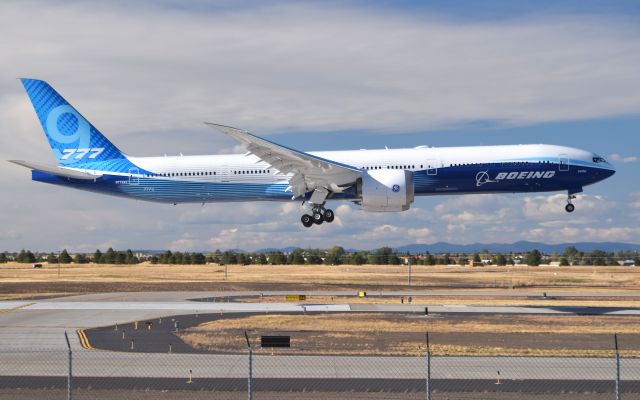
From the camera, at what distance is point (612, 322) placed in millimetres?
35875

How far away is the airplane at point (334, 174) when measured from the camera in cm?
4847

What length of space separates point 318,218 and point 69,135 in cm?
2079

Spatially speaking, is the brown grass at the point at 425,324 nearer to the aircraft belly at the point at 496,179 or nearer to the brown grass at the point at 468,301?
the brown grass at the point at 468,301

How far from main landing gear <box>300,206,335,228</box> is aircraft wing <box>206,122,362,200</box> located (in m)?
1.47

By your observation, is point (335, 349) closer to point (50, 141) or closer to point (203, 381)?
point (203, 381)

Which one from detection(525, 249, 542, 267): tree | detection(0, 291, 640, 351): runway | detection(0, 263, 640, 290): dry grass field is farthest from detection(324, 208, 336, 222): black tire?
detection(525, 249, 542, 267): tree

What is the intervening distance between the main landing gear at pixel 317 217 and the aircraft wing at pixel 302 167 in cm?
147

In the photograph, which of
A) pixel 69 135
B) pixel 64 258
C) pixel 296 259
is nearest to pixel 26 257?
pixel 64 258

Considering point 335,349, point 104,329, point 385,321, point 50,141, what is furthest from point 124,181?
point 335,349

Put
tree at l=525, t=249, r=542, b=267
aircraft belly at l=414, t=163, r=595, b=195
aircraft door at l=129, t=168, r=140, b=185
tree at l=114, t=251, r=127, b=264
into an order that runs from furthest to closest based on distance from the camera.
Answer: tree at l=114, t=251, r=127, b=264 → tree at l=525, t=249, r=542, b=267 → aircraft door at l=129, t=168, r=140, b=185 → aircraft belly at l=414, t=163, r=595, b=195

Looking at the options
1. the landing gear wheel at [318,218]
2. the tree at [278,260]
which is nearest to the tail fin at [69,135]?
the landing gear wheel at [318,218]

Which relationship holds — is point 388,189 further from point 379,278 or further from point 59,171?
point 379,278

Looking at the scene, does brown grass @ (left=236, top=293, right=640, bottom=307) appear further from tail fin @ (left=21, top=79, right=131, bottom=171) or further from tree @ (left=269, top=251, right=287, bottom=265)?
tree @ (left=269, top=251, right=287, bottom=265)

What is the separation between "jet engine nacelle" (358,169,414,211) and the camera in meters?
47.8
